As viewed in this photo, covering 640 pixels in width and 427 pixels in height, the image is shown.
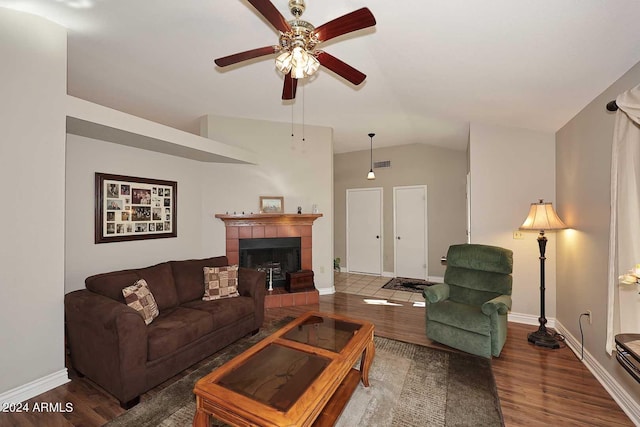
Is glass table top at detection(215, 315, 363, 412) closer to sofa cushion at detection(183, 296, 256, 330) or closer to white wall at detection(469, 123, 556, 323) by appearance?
sofa cushion at detection(183, 296, 256, 330)

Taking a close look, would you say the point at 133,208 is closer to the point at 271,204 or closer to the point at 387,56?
the point at 271,204

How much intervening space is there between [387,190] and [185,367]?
5107mm

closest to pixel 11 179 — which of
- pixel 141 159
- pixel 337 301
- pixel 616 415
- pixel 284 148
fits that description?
pixel 141 159

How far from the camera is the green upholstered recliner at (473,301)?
2.56 m

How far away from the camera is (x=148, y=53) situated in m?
2.57

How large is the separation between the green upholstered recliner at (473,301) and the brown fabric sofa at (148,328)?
204 centimetres

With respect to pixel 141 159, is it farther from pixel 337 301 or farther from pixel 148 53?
pixel 337 301

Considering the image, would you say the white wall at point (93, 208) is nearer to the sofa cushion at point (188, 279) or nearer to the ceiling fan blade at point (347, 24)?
the sofa cushion at point (188, 279)

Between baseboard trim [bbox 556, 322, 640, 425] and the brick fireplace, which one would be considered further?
the brick fireplace

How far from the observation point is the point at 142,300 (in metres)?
2.43

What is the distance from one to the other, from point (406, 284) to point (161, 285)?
4.38 m

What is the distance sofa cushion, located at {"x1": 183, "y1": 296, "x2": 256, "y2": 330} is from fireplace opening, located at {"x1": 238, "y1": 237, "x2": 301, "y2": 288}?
1.38 metres

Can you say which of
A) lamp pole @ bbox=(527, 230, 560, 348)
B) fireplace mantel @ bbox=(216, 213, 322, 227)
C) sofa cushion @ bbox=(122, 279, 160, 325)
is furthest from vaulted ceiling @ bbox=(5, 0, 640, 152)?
sofa cushion @ bbox=(122, 279, 160, 325)

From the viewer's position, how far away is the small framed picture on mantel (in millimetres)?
4516
